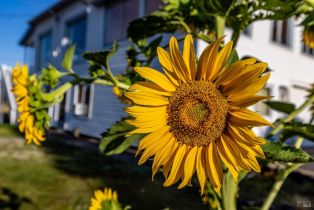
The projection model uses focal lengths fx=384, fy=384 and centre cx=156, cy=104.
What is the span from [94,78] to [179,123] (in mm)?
470

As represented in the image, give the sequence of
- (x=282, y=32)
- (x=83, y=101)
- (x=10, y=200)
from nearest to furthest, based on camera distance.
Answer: (x=10, y=200) → (x=282, y=32) → (x=83, y=101)

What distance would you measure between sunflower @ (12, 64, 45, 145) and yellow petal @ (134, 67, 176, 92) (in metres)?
0.52

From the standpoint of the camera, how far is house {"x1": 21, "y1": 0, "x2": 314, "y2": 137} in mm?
11234

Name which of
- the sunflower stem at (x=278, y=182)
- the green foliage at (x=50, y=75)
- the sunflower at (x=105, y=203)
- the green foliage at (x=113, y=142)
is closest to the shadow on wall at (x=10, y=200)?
the sunflower at (x=105, y=203)

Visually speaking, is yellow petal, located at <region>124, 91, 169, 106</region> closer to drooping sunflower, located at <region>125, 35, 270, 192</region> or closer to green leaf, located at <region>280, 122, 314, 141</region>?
drooping sunflower, located at <region>125, 35, 270, 192</region>

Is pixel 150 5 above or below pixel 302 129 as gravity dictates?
above

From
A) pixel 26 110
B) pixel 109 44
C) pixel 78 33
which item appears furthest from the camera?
pixel 78 33

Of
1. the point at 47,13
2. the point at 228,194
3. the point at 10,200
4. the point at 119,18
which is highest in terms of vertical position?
the point at 47,13

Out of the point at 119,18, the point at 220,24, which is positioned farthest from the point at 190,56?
the point at 119,18

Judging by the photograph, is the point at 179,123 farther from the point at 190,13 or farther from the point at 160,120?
the point at 190,13

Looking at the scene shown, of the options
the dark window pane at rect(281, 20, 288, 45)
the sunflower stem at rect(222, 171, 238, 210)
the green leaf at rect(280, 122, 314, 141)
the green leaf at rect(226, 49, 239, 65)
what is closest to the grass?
the sunflower stem at rect(222, 171, 238, 210)

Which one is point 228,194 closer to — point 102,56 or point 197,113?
point 197,113

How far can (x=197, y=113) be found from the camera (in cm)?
87

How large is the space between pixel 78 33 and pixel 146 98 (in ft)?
48.2
